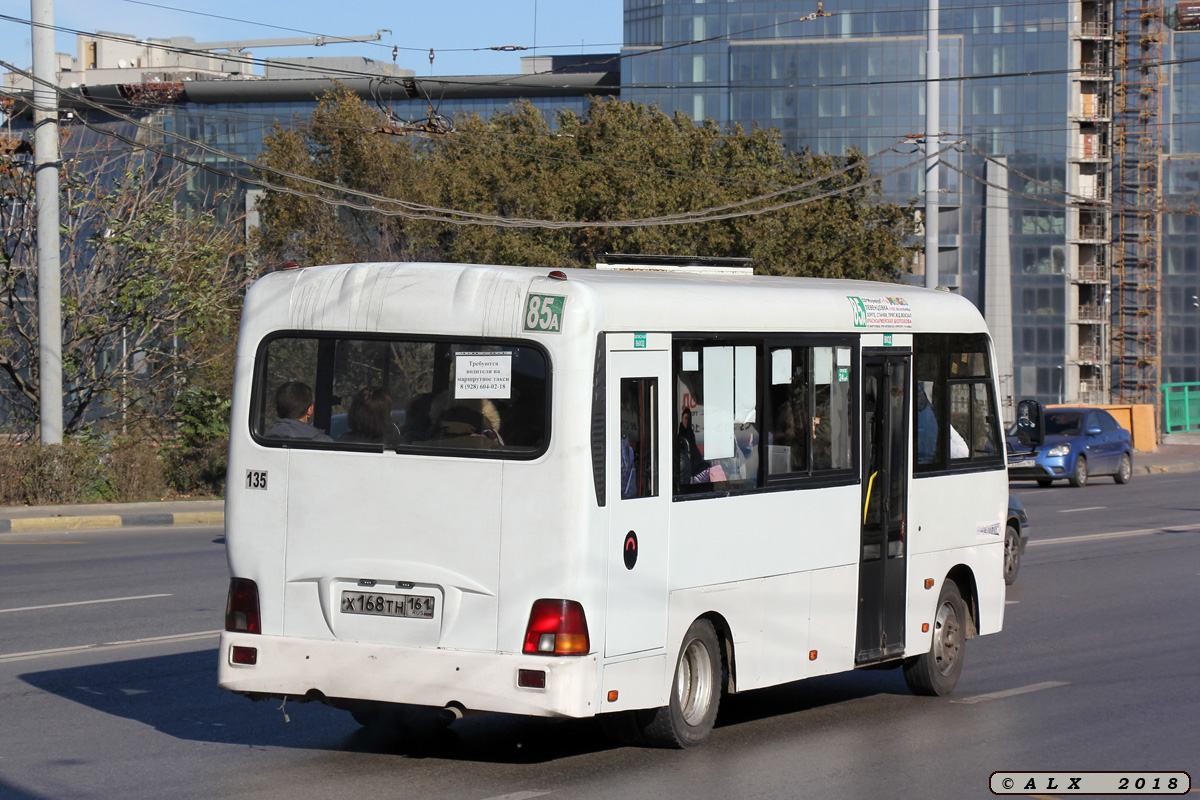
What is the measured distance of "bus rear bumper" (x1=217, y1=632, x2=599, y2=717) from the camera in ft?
22.0

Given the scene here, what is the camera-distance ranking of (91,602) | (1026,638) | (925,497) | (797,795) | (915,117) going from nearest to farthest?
(797,795)
(925,497)
(1026,638)
(91,602)
(915,117)

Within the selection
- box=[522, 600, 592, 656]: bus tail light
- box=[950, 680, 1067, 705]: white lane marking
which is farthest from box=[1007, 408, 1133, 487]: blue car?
box=[522, 600, 592, 656]: bus tail light

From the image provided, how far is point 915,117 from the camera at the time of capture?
295 ft

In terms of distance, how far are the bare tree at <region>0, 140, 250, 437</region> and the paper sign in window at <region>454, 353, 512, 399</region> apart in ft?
63.6

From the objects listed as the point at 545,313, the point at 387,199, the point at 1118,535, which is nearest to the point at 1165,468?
the point at 1118,535

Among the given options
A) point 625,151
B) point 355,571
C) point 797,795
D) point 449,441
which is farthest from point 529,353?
point 625,151

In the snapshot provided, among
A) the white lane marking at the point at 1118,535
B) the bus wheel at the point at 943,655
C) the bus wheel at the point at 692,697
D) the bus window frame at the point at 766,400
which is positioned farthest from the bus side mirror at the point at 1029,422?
the white lane marking at the point at 1118,535

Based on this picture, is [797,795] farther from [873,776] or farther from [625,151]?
[625,151]

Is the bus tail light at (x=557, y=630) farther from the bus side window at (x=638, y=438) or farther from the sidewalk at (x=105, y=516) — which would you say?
the sidewalk at (x=105, y=516)

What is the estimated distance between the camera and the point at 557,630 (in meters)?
6.75

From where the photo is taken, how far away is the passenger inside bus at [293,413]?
741 centimetres

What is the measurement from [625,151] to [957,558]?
110 feet

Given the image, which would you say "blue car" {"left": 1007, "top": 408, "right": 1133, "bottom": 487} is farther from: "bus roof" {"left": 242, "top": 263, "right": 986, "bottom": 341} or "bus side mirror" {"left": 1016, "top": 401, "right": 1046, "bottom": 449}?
"bus roof" {"left": 242, "top": 263, "right": 986, "bottom": 341}

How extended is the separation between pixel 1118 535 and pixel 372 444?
15.9 metres
